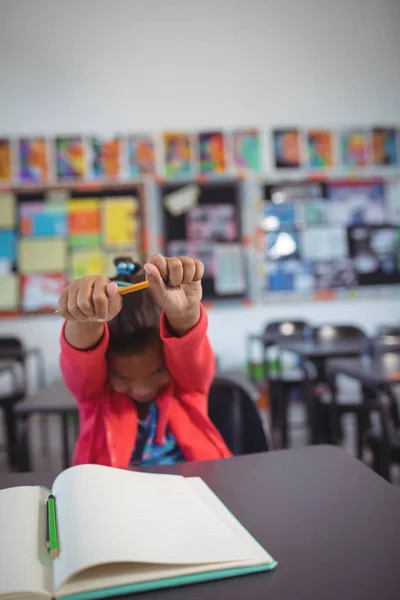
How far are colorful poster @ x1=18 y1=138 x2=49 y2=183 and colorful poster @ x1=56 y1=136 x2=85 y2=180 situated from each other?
11 centimetres

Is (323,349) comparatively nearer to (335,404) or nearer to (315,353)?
(315,353)

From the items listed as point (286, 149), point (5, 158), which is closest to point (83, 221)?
point (5, 158)

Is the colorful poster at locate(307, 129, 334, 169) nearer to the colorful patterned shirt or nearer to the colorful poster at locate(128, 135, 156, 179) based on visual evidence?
the colorful poster at locate(128, 135, 156, 179)

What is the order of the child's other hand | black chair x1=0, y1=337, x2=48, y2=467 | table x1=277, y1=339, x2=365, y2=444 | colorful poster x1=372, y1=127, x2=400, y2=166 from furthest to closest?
colorful poster x1=372, y1=127, x2=400, y2=166 < black chair x1=0, y1=337, x2=48, y2=467 < table x1=277, y1=339, x2=365, y2=444 < the child's other hand

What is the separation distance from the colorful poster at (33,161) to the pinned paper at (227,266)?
1.55 metres

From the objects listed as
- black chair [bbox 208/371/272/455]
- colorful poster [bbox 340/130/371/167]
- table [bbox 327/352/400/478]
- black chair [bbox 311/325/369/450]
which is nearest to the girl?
black chair [bbox 208/371/272/455]

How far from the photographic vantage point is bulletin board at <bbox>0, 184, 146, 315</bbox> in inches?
169

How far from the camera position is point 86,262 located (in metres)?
4.35

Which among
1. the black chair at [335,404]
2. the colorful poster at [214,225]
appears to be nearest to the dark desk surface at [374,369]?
the black chair at [335,404]

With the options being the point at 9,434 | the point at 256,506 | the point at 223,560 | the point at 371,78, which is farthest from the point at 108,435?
the point at 371,78

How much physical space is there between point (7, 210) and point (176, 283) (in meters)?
3.92

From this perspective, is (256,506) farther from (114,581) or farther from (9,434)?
(9,434)

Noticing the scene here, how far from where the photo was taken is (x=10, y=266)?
4293mm

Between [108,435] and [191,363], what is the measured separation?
0.68 ft
